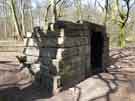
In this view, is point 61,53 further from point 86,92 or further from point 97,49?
point 97,49

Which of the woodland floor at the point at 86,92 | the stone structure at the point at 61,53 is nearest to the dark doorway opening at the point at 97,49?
the stone structure at the point at 61,53

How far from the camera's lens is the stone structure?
614cm

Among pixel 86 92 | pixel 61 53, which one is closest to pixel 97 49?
pixel 61 53

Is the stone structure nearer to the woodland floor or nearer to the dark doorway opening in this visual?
the woodland floor

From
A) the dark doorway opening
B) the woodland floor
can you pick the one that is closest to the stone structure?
the woodland floor

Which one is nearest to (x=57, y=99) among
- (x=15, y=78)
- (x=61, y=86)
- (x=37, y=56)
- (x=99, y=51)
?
(x=61, y=86)

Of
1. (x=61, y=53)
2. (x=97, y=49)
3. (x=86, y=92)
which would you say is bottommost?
(x=86, y=92)

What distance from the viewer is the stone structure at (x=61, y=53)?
6145 mm

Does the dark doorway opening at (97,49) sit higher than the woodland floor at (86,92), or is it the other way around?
the dark doorway opening at (97,49)

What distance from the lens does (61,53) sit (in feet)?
20.0

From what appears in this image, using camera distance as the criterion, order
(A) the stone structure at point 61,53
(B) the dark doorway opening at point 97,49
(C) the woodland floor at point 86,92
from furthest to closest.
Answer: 1. (B) the dark doorway opening at point 97,49
2. (A) the stone structure at point 61,53
3. (C) the woodland floor at point 86,92

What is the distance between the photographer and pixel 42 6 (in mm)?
32688

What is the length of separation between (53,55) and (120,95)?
205cm

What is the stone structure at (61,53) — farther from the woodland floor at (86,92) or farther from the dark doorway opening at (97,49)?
the dark doorway opening at (97,49)
